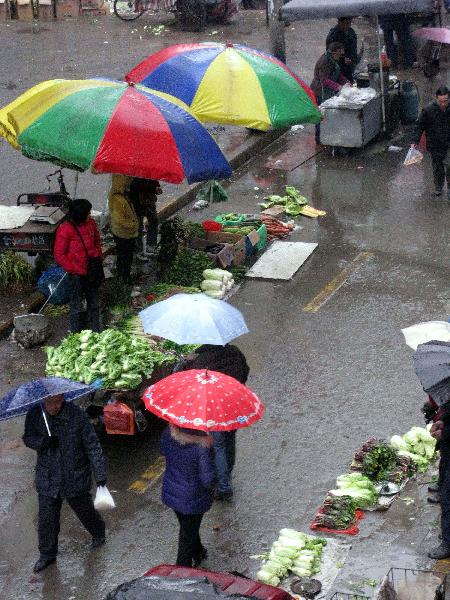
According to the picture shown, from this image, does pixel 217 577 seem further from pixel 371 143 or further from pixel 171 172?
pixel 371 143

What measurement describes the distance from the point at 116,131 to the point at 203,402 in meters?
3.93

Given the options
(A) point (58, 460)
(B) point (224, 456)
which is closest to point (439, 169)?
(B) point (224, 456)

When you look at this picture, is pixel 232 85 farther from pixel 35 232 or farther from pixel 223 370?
pixel 223 370

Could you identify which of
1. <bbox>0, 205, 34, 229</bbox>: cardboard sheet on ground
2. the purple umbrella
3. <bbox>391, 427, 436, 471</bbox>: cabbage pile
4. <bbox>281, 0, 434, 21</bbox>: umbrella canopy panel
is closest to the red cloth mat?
<bbox>391, 427, 436, 471</bbox>: cabbage pile

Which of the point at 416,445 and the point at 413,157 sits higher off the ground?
the point at 413,157

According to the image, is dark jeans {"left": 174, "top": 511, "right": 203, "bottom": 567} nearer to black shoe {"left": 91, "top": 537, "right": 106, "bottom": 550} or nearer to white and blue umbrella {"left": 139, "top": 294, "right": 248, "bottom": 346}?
black shoe {"left": 91, "top": 537, "right": 106, "bottom": 550}

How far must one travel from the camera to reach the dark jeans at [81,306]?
429 inches

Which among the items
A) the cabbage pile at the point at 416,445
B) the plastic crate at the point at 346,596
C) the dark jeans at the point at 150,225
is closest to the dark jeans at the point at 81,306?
the dark jeans at the point at 150,225

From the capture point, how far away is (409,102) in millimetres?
17672

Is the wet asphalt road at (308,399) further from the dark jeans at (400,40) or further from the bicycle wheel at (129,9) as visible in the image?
the bicycle wheel at (129,9)

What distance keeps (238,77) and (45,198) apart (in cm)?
250

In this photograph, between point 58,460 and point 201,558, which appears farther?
point 201,558

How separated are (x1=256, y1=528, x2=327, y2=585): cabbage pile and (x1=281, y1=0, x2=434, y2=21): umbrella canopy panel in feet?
33.7

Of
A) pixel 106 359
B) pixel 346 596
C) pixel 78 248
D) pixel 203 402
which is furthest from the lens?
pixel 78 248
